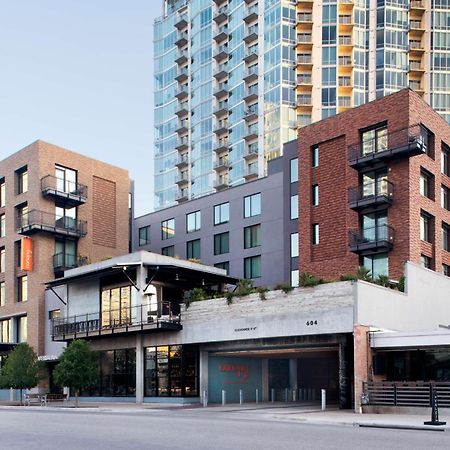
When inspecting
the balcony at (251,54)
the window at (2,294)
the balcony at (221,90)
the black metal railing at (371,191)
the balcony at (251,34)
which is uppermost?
the balcony at (251,34)

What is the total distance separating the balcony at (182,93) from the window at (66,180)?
53159mm

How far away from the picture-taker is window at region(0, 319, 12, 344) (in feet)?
195

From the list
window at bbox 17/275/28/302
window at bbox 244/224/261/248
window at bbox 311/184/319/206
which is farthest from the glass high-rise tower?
window at bbox 17/275/28/302

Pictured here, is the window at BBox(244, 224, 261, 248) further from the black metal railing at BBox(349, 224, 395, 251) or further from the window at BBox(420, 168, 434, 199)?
the window at BBox(420, 168, 434, 199)

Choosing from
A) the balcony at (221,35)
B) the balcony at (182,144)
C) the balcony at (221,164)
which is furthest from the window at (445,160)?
the balcony at (182,144)

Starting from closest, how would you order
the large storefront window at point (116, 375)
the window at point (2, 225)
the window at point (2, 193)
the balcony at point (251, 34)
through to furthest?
the large storefront window at point (116, 375) → the window at point (2, 225) → the window at point (2, 193) → the balcony at point (251, 34)

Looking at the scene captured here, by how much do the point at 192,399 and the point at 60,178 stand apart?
24832 millimetres

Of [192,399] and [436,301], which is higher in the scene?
[436,301]

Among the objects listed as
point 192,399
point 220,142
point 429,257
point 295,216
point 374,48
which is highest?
point 374,48

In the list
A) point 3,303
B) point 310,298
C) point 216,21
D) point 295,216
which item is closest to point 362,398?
point 310,298

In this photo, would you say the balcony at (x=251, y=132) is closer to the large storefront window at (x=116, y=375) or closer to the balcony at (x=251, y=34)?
the balcony at (x=251, y=34)

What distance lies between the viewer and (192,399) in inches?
1608

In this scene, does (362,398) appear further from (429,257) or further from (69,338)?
(69,338)

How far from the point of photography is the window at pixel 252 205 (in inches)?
2484
